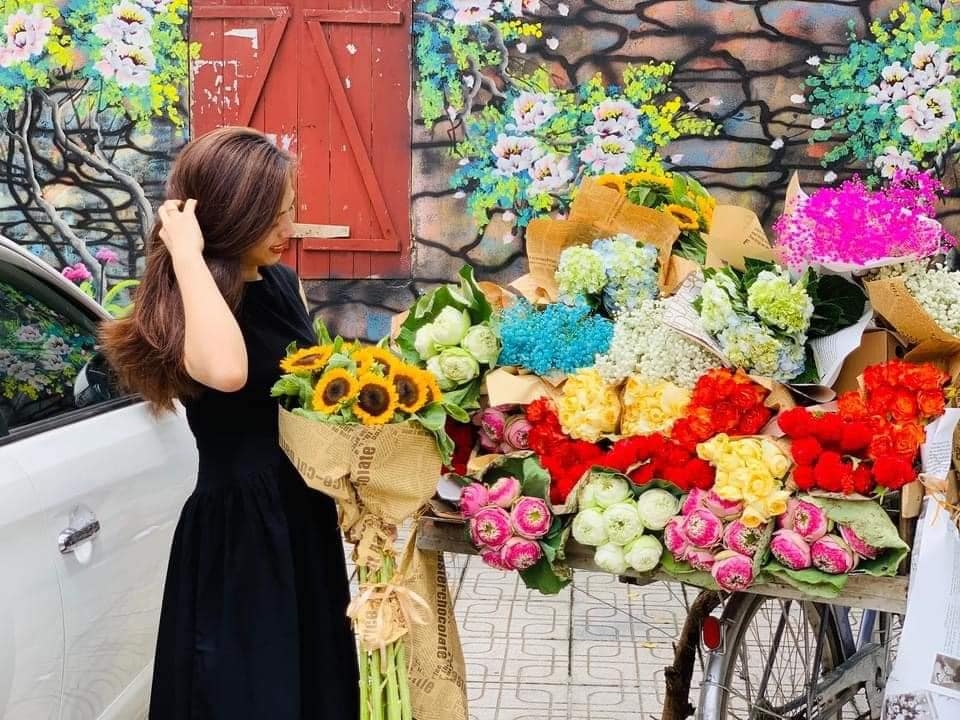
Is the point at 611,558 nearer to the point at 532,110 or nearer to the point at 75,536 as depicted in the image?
the point at 75,536

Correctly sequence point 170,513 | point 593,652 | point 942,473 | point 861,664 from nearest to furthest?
1. point 942,473
2. point 861,664
3. point 170,513
4. point 593,652

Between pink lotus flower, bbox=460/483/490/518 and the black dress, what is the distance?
395 millimetres

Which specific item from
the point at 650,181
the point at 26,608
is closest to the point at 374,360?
the point at 26,608

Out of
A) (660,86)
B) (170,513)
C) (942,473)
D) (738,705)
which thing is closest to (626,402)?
(942,473)

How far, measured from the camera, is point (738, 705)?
276 centimetres

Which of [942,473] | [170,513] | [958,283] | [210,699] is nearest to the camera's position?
[942,473]

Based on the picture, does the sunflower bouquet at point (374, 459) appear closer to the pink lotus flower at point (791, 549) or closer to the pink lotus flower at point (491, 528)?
the pink lotus flower at point (491, 528)

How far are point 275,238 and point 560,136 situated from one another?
15.3ft

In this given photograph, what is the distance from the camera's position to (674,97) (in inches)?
266

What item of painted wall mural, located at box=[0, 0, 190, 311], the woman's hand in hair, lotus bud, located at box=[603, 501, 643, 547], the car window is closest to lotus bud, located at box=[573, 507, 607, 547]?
lotus bud, located at box=[603, 501, 643, 547]

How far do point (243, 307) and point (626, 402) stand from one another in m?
0.86

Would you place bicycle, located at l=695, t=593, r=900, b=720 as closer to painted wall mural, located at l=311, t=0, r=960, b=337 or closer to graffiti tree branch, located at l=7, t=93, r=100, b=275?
painted wall mural, located at l=311, t=0, r=960, b=337

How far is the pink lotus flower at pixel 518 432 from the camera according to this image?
7.78 ft

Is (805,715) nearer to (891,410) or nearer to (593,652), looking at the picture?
(891,410)
